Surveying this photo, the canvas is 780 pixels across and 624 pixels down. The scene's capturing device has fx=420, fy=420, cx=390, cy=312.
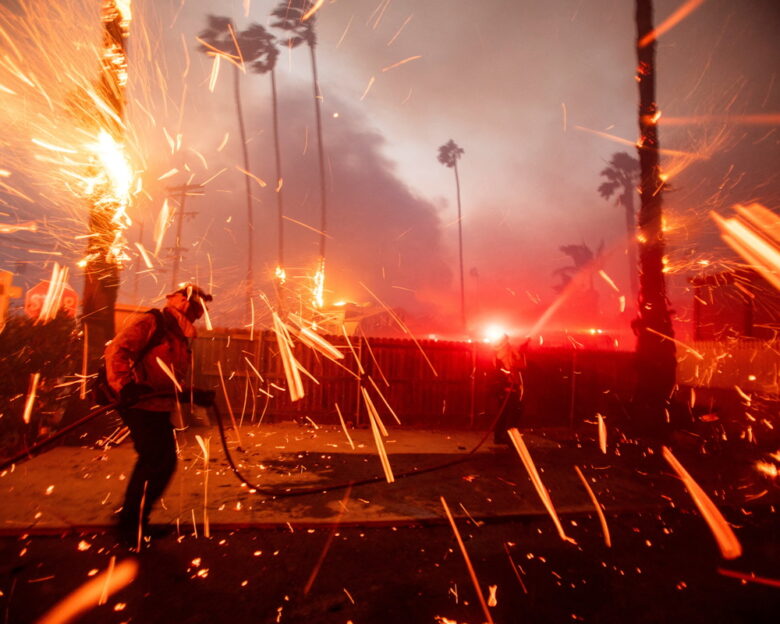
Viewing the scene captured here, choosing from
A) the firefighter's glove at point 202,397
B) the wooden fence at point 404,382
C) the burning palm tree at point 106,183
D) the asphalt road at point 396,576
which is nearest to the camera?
the asphalt road at point 396,576

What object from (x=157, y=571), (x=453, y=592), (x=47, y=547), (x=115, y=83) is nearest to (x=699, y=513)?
(x=453, y=592)

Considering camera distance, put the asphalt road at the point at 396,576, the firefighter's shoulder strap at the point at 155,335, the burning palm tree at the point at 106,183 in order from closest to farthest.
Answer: the asphalt road at the point at 396,576 < the firefighter's shoulder strap at the point at 155,335 < the burning palm tree at the point at 106,183

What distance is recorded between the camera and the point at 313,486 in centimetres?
502

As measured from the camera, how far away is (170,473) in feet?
11.5

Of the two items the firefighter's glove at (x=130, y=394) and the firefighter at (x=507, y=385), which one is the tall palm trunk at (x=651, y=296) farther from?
the firefighter's glove at (x=130, y=394)

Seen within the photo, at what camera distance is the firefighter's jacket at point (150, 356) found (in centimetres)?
328

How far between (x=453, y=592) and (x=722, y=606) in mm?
1818

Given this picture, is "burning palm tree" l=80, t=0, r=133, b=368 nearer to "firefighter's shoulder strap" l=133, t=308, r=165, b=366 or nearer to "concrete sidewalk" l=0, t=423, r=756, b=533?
"concrete sidewalk" l=0, t=423, r=756, b=533

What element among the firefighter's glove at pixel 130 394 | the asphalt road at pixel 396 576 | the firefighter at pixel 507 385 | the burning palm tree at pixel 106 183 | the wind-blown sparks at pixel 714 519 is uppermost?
the burning palm tree at pixel 106 183

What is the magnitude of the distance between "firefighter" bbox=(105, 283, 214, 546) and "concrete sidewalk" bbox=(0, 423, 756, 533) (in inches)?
20.1

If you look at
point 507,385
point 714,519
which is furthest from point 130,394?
point 507,385

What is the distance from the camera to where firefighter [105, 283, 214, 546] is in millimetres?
3260

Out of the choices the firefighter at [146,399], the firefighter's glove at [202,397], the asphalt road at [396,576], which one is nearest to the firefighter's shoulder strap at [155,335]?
the firefighter at [146,399]

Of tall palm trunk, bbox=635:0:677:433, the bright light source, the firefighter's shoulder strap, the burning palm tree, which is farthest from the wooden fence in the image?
the firefighter's shoulder strap
